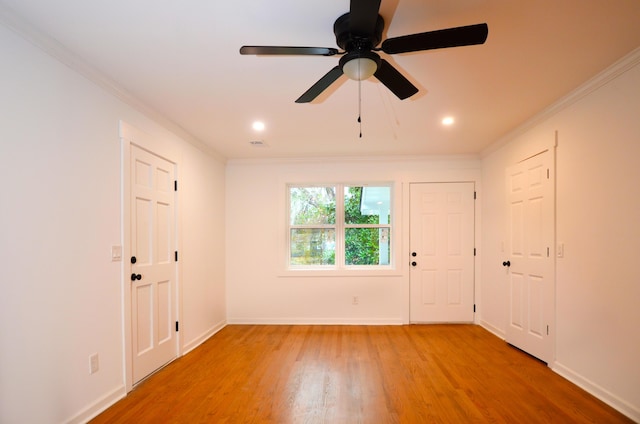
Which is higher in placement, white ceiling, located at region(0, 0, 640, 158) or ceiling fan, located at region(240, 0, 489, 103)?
white ceiling, located at region(0, 0, 640, 158)

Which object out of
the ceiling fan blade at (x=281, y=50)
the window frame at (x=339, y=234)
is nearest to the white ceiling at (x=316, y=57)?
Result: the ceiling fan blade at (x=281, y=50)

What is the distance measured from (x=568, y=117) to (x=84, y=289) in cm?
411

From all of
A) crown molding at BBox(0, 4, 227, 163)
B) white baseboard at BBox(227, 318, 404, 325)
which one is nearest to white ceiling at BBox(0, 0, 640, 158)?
crown molding at BBox(0, 4, 227, 163)

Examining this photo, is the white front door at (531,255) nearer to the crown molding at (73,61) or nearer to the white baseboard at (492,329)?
the white baseboard at (492,329)

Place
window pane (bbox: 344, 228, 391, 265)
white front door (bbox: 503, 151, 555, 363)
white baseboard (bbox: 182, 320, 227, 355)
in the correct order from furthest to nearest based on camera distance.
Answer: window pane (bbox: 344, 228, 391, 265), white baseboard (bbox: 182, 320, 227, 355), white front door (bbox: 503, 151, 555, 363)

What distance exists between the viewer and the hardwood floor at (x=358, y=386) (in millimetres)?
2211

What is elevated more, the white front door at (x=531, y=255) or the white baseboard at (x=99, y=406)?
the white front door at (x=531, y=255)

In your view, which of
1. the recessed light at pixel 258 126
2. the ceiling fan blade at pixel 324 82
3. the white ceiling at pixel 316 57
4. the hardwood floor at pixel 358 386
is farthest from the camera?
the recessed light at pixel 258 126

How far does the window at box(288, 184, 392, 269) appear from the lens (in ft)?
15.5

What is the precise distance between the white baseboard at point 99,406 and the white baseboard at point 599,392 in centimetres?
369

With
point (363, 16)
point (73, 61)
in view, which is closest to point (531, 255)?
point (363, 16)

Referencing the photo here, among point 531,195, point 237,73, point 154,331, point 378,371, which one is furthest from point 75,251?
point 531,195

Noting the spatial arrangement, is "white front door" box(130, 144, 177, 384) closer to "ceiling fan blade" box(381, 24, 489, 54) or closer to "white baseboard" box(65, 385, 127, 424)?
"white baseboard" box(65, 385, 127, 424)

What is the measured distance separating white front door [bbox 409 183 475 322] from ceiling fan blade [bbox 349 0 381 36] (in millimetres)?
3318
